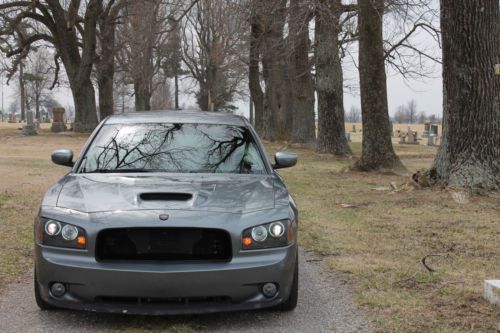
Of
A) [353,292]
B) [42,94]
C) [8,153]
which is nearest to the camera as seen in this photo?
[353,292]

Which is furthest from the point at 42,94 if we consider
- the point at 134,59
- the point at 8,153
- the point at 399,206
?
the point at 399,206

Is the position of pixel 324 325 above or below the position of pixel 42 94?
below

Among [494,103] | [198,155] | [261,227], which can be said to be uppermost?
[494,103]

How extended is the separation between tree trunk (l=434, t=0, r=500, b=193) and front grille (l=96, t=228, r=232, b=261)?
7041 millimetres

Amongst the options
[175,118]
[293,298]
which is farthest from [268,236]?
[175,118]

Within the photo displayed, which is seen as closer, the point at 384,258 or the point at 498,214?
the point at 384,258

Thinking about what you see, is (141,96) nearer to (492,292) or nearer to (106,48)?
(106,48)

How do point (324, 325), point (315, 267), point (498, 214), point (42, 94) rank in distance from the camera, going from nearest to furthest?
point (324, 325)
point (315, 267)
point (498, 214)
point (42, 94)

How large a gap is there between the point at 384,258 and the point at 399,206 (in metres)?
3.61

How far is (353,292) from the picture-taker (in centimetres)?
508

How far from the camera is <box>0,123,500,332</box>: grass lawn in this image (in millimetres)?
4477

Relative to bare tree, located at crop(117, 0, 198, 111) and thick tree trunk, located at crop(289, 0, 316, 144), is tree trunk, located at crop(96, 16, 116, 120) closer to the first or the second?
bare tree, located at crop(117, 0, 198, 111)

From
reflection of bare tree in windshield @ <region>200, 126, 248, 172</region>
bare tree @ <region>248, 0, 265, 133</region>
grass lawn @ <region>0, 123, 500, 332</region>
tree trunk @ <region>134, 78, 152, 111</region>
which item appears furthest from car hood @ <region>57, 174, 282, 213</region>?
tree trunk @ <region>134, 78, 152, 111</region>

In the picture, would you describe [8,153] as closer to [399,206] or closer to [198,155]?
[399,206]
